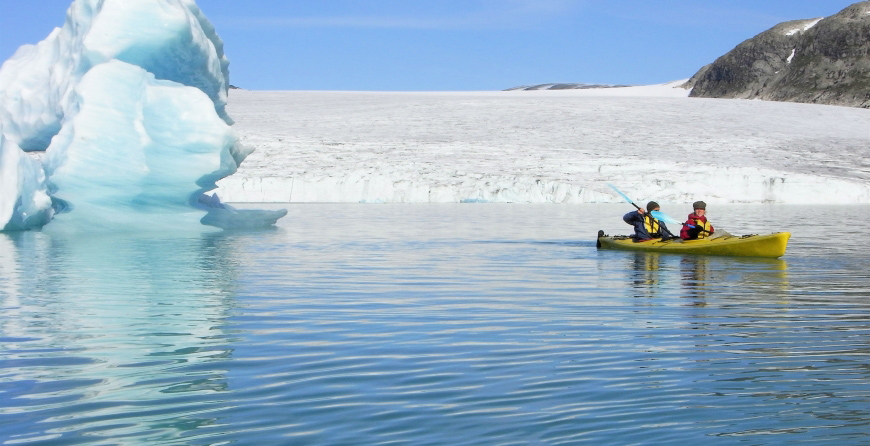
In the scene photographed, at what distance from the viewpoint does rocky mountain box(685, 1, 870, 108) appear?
60688 mm

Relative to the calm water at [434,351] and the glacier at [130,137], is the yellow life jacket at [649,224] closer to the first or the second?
the calm water at [434,351]

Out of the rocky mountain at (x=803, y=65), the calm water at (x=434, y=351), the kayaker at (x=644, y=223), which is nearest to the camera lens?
the calm water at (x=434, y=351)

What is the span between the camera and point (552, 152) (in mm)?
31156

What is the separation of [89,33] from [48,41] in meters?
4.32

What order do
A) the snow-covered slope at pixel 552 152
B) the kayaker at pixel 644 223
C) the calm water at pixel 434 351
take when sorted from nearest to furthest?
the calm water at pixel 434 351
the kayaker at pixel 644 223
the snow-covered slope at pixel 552 152

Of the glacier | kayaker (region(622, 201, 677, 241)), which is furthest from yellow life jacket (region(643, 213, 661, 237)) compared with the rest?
the glacier

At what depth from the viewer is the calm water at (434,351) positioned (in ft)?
12.6

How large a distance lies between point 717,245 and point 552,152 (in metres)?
19.3

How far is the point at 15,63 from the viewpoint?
2038 cm

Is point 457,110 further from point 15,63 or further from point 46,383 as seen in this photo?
point 46,383

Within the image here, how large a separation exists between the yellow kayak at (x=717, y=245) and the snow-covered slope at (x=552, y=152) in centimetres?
1495

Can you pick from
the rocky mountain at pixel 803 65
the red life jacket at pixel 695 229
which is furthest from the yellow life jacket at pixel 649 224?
the rocky mountain at pixel 803 65

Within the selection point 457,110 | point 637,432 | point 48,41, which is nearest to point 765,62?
point 457,110

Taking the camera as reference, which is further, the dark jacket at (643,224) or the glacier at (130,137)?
the glacier at (130,137)
